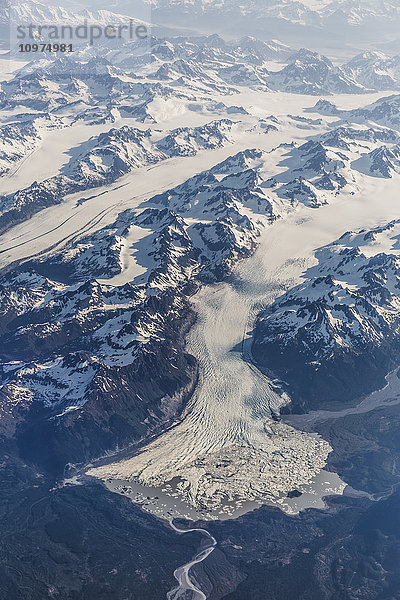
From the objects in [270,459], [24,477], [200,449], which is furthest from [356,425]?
[24,477]

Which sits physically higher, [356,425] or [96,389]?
[96,389]

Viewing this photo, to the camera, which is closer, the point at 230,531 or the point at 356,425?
the point at 230,531

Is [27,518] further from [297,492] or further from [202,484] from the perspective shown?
[297,492]

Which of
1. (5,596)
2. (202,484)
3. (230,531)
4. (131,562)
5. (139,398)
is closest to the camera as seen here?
(5,596)

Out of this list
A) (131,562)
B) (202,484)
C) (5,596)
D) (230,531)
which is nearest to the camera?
(5,596)

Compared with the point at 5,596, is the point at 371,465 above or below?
below

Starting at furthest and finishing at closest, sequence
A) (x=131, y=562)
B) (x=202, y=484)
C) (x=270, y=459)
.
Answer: (x=270, y=459) → (x=202, y=484) → (x=131, y=562)

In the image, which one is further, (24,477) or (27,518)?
(24,477)

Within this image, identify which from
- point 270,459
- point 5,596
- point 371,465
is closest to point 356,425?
point 371,465

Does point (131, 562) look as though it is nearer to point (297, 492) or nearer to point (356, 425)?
point (297, 492)
